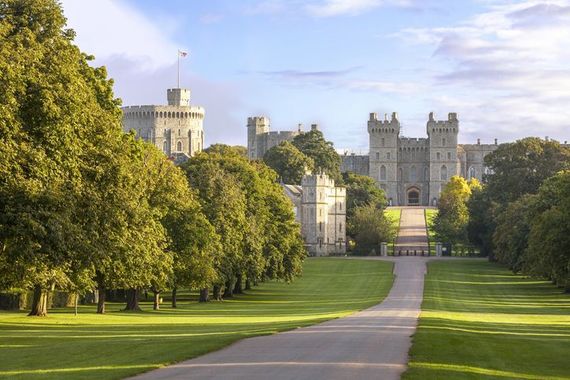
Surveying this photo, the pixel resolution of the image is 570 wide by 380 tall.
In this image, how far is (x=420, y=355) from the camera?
2436 centimetres

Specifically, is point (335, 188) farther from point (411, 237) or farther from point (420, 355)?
point (420, 355)

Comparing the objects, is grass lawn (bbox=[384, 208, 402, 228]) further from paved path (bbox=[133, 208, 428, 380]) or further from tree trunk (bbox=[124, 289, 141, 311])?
paved path (bbox=[133, 208, 428, 380])

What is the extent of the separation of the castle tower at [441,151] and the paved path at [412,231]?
750 inches

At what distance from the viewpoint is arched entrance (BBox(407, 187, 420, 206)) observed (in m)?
197

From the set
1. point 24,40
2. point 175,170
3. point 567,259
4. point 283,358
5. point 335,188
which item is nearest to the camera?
point 283,358

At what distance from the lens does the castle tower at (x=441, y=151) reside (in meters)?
192

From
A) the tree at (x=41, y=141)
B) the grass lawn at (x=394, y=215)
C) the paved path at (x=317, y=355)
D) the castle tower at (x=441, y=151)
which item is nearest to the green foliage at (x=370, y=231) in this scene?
the grass lawn at (x=394, y=215)

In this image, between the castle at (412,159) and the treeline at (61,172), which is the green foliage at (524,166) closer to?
the treeline at (61,172)

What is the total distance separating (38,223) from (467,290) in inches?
2000

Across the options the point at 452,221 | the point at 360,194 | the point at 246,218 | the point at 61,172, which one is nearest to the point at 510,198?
the point at 452,221

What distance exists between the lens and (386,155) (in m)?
195

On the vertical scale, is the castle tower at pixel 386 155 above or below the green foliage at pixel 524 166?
above

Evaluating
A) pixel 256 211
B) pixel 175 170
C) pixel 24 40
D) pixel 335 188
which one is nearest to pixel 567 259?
pixel 175 170

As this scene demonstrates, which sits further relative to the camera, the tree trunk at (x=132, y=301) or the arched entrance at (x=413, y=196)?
the arched entrance at (x=413, y=196)
